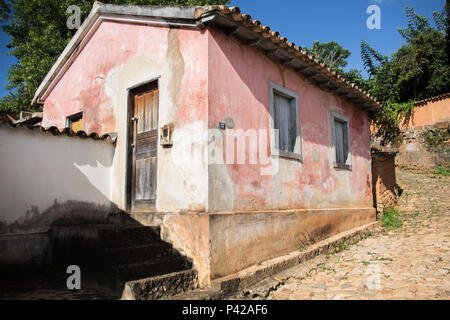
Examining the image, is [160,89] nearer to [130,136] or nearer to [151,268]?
[130,136]

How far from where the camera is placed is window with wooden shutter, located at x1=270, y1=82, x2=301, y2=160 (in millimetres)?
5977

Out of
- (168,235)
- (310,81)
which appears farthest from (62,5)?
(168,235)

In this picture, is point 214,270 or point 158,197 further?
point 158,197

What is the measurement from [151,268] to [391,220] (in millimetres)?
8054

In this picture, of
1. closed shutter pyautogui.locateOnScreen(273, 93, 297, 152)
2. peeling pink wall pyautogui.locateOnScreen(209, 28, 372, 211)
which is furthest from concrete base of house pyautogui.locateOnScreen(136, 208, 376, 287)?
closed shutter pyautogui.locateOnScreen(273, 93, 297, 152)

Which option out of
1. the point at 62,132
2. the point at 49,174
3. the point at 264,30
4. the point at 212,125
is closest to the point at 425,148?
the point at 264,30

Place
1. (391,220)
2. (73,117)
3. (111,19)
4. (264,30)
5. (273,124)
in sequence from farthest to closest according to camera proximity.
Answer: (391,220), (73,117), (111,19), (273,124), (264,30)

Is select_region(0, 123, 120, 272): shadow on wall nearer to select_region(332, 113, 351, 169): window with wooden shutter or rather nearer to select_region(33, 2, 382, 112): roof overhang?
select_region(33, 2, 382, 112): roof overhang

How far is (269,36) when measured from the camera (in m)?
5.30

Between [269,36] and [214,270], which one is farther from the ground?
[269,36]

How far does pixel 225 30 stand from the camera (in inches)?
199

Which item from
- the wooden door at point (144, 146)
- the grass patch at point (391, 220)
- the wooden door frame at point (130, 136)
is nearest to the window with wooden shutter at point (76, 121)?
the wooden door frame at point (130, 136)

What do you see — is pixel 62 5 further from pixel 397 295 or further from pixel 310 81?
pixel 397 295
